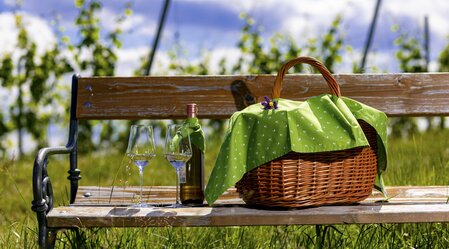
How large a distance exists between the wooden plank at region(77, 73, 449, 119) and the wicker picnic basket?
59 centimetres

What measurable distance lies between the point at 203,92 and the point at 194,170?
582mm

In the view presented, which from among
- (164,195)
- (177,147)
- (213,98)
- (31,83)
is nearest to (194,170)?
(177,147)

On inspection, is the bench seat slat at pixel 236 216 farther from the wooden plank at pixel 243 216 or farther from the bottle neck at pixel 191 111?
the bottle neck at pixel 191 111

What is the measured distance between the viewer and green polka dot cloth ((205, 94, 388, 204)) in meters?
2.45

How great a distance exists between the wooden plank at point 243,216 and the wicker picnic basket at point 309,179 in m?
0.05

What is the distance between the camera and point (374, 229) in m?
2.94

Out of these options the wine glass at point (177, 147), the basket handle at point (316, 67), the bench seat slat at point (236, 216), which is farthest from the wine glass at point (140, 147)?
the basket handle at point (316, 67)

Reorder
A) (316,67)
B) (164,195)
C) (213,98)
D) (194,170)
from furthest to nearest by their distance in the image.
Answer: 1. (213,98)
2. (164,195)
3. (194,170)
4. (316,67)

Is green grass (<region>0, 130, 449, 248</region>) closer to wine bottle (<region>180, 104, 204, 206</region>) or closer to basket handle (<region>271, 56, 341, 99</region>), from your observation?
Result: wine bottle (<region>180, 104, 204, 206</region>)

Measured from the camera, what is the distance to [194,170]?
107 inches

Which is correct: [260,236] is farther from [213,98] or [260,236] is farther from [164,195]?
[213,98]

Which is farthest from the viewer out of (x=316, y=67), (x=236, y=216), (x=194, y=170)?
(x=194, y=170)

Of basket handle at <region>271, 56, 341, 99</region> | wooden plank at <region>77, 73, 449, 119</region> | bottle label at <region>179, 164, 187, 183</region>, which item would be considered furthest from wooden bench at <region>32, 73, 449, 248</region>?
basket handle at <region>271, 56, 341, 99</region>

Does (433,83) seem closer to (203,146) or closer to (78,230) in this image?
(203,146)
